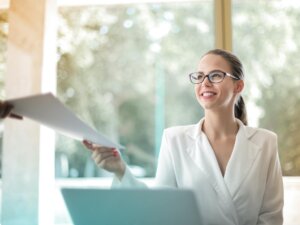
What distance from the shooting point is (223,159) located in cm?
141

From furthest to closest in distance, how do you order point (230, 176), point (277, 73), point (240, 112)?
point (277, 73) → point (240, 112) → point (230, 176)

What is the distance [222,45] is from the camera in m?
2.11

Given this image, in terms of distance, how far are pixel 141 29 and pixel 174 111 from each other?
1.80ft

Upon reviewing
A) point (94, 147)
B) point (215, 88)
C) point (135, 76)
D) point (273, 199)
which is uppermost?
point (135, 76)

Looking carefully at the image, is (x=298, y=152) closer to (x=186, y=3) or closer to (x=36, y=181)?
(x=186, y=3)

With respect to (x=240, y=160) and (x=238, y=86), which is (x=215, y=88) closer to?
(x=238, y=86)

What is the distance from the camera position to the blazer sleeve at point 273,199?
134cm

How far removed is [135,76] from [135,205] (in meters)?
1.49

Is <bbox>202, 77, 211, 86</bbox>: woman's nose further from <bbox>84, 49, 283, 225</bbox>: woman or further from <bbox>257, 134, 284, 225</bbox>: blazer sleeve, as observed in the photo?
<bbox>257, 134, 284, 225</bbox>: blazer sleeve

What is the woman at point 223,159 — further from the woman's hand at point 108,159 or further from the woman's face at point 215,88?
the woman's hand at point 108,159

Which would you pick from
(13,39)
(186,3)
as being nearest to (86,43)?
(13,39)

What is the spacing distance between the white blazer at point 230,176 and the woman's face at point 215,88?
128mm

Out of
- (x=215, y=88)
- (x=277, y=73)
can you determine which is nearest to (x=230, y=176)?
(x=215, y=88)

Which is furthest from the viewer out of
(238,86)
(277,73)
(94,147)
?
(277,73)
